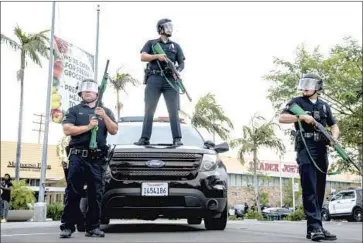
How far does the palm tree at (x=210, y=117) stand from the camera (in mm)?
27953

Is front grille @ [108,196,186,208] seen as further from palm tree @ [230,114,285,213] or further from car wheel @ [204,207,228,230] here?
palm tree @ [230,114,285,213]

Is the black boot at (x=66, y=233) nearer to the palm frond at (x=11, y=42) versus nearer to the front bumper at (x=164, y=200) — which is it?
the front bumper at (x=164, y=200)

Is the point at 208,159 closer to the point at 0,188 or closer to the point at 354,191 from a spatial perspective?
the point at 0,188

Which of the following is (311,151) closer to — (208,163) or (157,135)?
(208,163)

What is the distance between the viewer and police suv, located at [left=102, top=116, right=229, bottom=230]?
5.35 metres

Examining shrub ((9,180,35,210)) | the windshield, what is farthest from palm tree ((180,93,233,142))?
the windshield

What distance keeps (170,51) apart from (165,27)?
0.30 m

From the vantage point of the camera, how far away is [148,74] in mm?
6375

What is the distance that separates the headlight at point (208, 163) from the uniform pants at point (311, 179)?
3.35 ft

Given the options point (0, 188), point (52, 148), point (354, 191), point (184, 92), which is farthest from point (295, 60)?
point (52, 148)

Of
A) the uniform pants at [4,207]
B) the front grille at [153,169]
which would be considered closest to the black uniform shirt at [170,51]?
the front grille at [153,169]

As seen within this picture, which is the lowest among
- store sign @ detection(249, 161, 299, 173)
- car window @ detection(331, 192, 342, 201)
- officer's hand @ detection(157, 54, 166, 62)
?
car window @ detection(331, 192, 342, 201)

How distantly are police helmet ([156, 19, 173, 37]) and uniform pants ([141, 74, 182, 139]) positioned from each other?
1.81ft

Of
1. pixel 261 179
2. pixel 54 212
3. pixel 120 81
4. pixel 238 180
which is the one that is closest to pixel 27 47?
pixel 120 81
